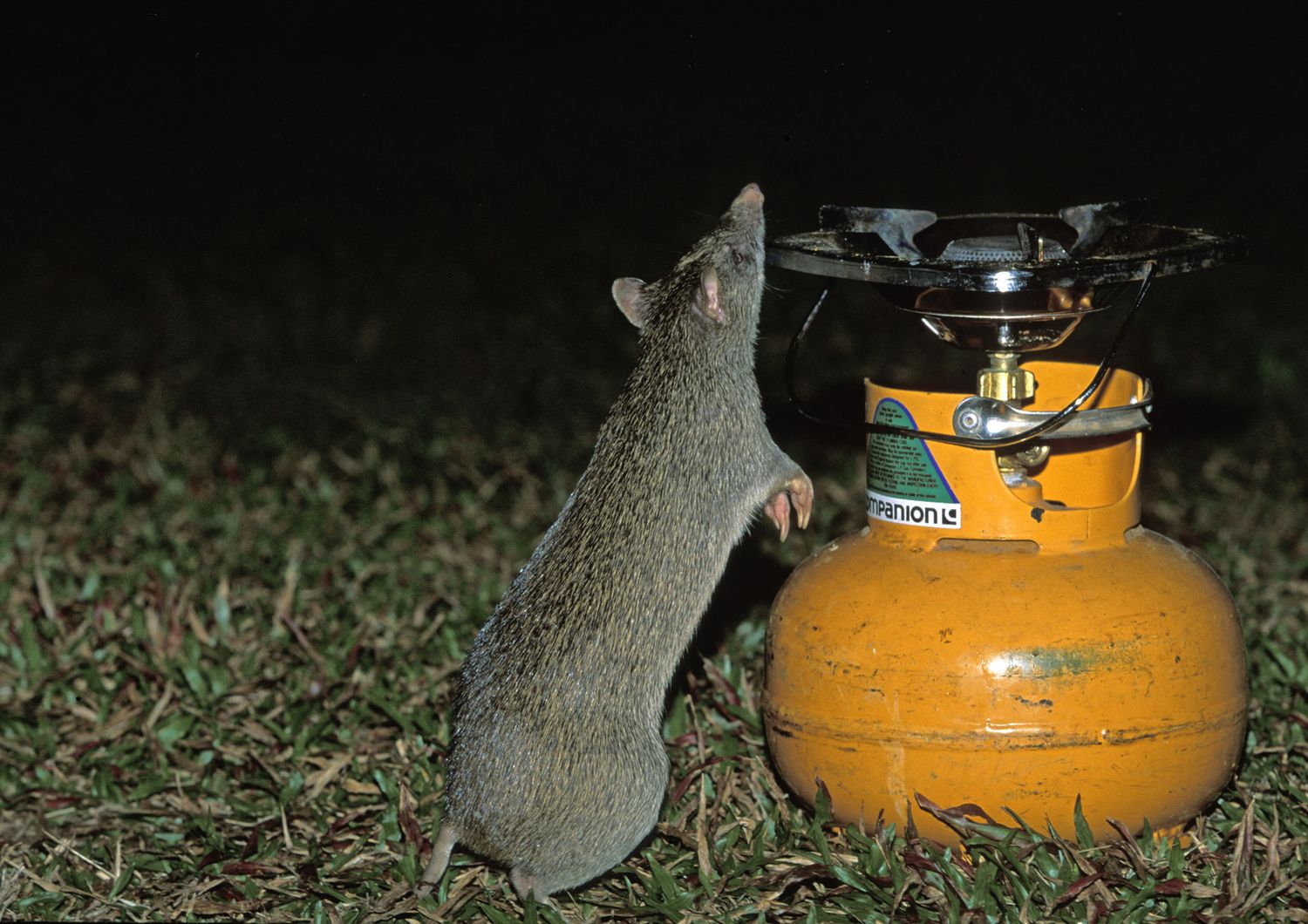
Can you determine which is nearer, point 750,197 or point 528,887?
point 528,887

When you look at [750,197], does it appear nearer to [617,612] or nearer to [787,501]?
[787,501]

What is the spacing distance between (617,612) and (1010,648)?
0.92 m

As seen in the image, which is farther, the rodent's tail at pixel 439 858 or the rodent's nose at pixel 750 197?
the rodent's nose at pixel 750 197

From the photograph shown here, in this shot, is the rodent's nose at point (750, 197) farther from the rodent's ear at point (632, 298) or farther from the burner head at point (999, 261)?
the rodent's ear at point (632, 298)

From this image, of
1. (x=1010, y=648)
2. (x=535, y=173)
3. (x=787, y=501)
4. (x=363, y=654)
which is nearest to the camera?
(x=1010, y=648)

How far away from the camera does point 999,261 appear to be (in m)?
3.63

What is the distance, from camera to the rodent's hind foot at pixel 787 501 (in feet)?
13.8

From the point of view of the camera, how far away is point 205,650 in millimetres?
5180

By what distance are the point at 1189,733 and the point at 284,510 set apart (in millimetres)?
4074

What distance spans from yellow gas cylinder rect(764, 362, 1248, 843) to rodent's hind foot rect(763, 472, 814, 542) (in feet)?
0.86

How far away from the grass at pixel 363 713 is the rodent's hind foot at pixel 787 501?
71cm

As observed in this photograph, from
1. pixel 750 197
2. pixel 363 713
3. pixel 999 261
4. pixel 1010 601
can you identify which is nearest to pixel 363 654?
pixel 363 713

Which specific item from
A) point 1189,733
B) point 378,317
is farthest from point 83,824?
point 378,317

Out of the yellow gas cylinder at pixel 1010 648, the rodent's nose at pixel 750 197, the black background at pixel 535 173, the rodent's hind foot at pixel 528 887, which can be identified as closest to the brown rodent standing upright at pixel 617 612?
the rodent's hind foot at pixel 528 887
